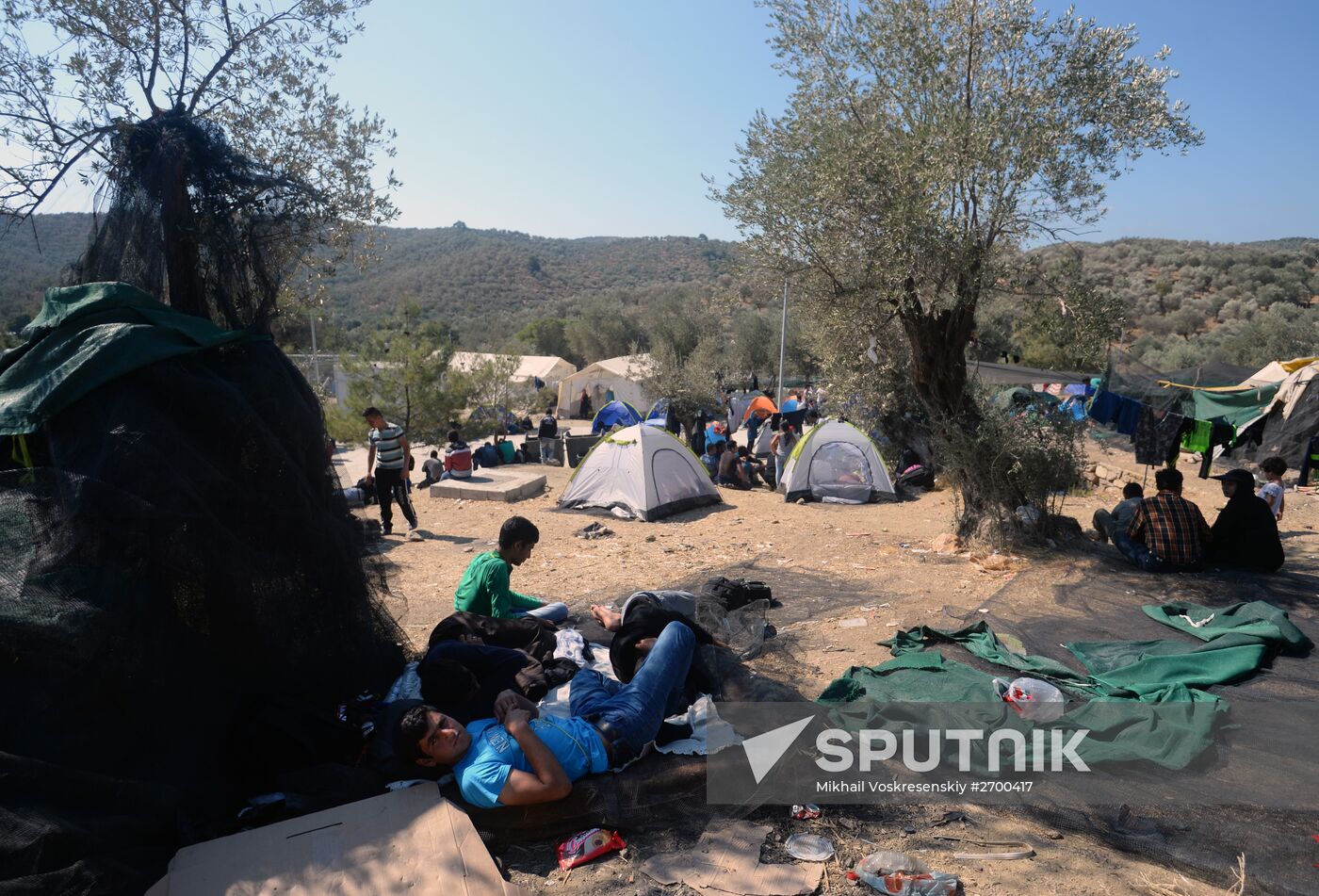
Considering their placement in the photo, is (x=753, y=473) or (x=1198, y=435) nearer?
(x=753, y=473)

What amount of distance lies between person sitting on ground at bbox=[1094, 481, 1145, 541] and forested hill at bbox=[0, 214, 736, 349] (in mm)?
29933

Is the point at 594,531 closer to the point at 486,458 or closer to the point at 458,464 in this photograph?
the point at 458,464

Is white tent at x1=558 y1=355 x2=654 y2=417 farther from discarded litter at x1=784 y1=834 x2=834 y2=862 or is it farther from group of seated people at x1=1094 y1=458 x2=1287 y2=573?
discarded litter at x1=784 y1=834 x2=834 y2=862

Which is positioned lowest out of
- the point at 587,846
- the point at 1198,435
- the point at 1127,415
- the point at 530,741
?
the point at 587,846

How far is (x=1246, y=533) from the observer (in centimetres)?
633

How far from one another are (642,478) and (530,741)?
8.29 meters

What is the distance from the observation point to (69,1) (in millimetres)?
5125

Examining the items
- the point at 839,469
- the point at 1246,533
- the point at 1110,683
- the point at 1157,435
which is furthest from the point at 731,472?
the point at 1110,683

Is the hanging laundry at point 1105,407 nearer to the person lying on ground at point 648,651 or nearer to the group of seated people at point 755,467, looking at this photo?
the group of seated people at point 755,467

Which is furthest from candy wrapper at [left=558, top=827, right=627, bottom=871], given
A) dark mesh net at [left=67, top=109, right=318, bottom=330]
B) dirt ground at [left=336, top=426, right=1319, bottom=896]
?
dark mesh net at [left=67, top=109, right=318, bottom=330]

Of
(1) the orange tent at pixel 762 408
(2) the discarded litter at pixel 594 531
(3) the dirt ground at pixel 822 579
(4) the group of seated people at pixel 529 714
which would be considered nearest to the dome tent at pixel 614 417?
(1) the orange tent at pixel 762 408

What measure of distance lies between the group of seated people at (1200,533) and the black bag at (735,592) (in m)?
3.25

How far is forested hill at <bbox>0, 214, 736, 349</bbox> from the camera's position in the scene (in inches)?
2365

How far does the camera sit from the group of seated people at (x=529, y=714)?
123 inches
